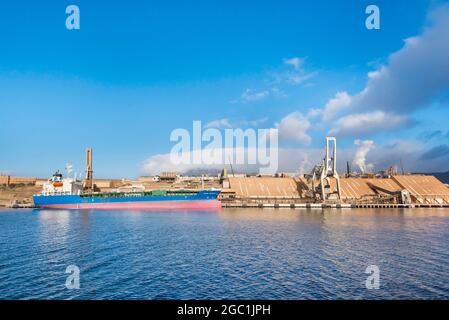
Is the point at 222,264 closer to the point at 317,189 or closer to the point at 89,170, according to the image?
the point at 317,189

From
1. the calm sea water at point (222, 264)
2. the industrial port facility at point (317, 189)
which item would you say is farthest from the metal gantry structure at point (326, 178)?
Answer: the calm sea water at point (222, 264)

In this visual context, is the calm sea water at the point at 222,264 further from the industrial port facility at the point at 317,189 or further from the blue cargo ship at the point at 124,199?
the industrial port facility at the point at 317,189

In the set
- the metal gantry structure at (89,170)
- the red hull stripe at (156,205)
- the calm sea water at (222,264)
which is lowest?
the red hull stripe at (156,205)

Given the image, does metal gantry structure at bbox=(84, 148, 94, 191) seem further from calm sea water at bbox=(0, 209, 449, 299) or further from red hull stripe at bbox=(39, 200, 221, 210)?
calm sea water at bbox=(0, 209, 449, 299)

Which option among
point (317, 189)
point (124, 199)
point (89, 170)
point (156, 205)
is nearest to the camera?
point (156, 205)

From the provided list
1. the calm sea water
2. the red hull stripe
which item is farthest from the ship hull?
the calm sea water

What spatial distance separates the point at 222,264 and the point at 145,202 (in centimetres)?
8418

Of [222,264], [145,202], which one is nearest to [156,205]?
[145,202]

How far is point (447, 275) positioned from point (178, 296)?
65.7 ft

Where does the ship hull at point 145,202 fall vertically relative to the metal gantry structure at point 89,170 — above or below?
below

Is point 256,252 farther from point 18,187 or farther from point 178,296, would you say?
point 18,187

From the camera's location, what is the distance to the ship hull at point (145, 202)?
110 metres

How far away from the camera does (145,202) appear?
11175 centimetres

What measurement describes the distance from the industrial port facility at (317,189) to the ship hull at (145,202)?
8331mm
